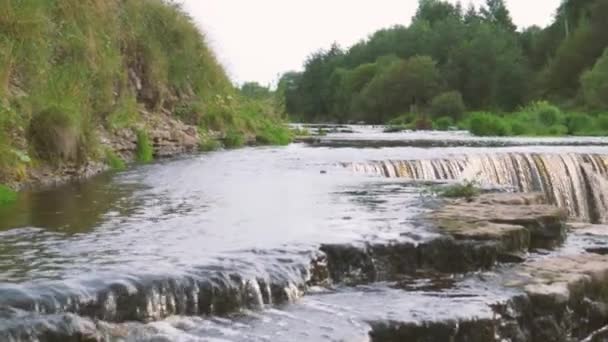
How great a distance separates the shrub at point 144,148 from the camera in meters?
14.9

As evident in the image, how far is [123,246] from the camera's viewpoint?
20.0ft

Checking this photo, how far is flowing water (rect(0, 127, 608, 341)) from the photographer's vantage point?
4.62 metres

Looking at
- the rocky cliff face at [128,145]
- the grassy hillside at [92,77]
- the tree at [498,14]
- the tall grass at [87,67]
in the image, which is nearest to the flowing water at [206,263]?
the rocky cliff face at [128,145]

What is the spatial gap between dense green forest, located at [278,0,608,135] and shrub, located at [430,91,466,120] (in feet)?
0.23

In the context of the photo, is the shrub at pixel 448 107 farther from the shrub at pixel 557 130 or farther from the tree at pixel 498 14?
the tree at pixel 498 14

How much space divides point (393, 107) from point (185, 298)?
6769 cm

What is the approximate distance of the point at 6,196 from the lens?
8820mm

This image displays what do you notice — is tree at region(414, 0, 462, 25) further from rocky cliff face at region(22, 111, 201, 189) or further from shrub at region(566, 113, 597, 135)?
rocky cliff face at region(22, 111, 201, 189)

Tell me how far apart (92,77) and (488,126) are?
19.7 meters

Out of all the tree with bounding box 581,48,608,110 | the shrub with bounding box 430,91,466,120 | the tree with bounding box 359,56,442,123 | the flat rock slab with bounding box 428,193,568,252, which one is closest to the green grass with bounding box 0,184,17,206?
the flat rock slab with bounding box 428,193,568,252

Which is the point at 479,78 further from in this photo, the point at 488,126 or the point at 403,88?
the point at 488,126

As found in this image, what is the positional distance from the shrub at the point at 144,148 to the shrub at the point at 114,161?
4.43 ft

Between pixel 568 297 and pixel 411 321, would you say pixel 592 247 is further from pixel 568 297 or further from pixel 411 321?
pixel 411 321

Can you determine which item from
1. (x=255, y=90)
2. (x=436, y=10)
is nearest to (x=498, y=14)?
(x=436, y=10)
